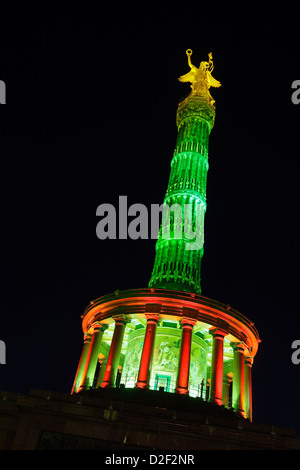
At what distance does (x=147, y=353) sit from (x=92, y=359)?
4153 mm

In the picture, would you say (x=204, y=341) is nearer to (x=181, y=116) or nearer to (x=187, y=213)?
(x=187, y=213)

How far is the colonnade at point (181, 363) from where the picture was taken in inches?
987

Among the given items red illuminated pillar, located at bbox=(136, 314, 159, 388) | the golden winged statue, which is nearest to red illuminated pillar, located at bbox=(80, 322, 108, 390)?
red illuminated pillar, located at bbox=(136, 314, 159, 388)

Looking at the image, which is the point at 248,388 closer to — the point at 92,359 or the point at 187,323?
the point at 187,323

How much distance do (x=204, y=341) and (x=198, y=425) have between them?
39.4ft

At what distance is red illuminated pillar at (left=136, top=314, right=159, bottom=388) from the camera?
24.7 m

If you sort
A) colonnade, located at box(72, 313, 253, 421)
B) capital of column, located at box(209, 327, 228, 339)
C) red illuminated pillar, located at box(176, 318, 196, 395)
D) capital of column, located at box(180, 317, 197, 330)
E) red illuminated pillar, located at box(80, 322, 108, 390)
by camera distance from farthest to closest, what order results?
capital of column, located at box(209, 327, 228, 339), red illuminated pillar, located at box(80, 322, 108, 390), capital of column, located at box(180, 317, 197, 330), colonnade, located at box(72, 313, 253, 421), red illuminated pillar, located at box(176, 318, 196, 395)

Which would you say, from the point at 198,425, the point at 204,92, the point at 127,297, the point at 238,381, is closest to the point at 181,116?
the point at 204,92

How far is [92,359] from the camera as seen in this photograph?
27750 mm

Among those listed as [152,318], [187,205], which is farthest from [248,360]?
[187,205]

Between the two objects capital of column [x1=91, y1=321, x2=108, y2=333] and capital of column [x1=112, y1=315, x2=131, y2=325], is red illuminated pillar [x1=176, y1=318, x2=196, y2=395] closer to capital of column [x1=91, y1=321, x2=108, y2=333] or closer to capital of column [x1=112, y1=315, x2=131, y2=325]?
capital of column [x1=112, y1=315, x2=131, y2=325]

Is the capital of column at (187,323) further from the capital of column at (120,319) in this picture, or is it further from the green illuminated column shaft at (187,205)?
the green illuminated column shaft at (187,205)
